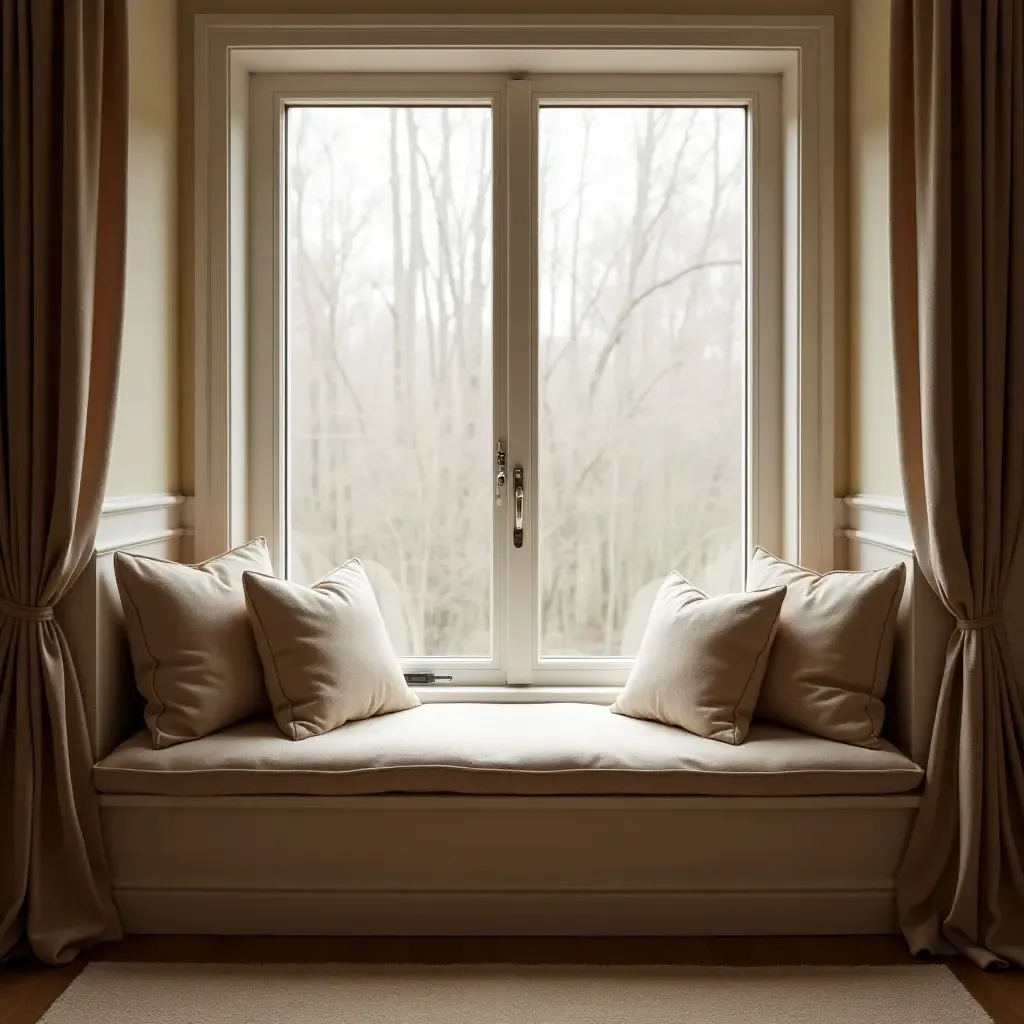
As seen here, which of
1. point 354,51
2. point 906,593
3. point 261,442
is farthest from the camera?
point 261,442

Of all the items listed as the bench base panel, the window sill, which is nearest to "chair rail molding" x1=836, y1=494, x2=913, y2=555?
the bench base panel

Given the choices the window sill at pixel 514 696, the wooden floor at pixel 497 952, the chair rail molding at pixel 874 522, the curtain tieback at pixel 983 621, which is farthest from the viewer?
the window sill at pixel 514 696

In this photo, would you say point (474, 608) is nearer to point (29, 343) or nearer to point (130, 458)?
point (130, 458)

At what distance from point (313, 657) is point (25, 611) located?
2.20ft

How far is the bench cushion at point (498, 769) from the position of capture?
2385mm

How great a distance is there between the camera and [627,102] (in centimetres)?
307

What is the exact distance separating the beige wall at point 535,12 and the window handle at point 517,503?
0.92 m

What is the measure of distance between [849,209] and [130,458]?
2102 millimetres

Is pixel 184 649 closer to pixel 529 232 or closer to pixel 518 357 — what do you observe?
pixel 518 357

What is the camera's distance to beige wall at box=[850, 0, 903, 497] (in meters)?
2.71

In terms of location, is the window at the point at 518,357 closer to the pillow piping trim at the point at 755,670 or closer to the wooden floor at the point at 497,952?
the pillow piping trim at the point at 755,670

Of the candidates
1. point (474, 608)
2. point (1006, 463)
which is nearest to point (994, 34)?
point (1006, 463)

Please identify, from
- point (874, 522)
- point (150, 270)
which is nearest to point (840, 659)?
point (874, 522)

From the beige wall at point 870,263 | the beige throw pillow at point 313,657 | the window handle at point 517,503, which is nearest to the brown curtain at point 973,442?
the beige wall at point 870,263
